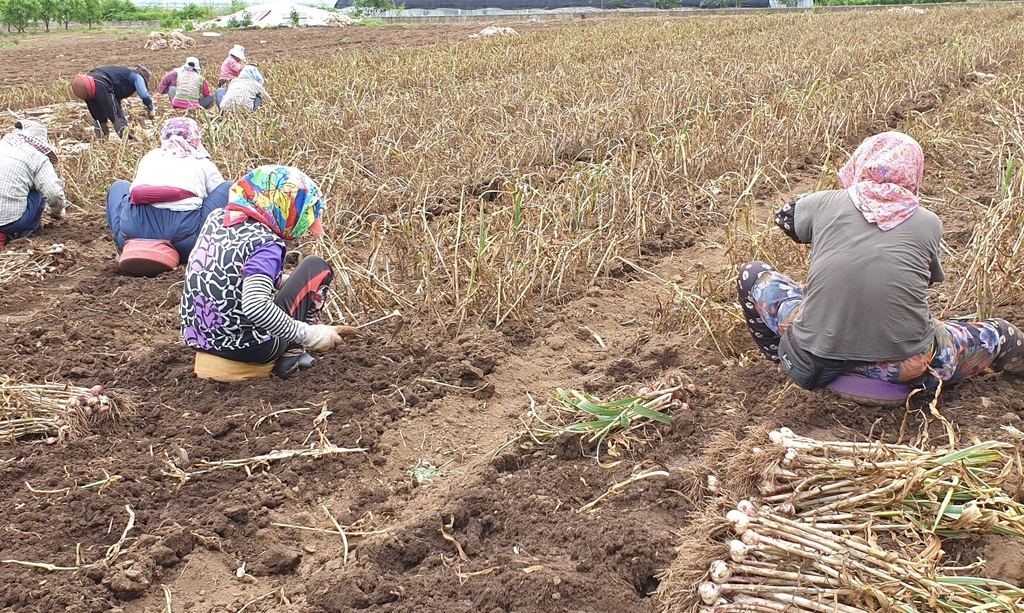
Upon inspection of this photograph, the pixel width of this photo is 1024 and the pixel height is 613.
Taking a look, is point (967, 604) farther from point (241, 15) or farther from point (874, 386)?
point (241, 15)

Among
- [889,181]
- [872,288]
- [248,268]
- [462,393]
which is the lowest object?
[462,393]

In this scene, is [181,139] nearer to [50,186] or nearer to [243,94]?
[50,186]

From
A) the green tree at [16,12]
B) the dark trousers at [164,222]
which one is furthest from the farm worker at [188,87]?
the green tree at [16,12]

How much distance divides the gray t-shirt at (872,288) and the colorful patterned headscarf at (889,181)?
29 mm

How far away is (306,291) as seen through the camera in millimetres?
3258

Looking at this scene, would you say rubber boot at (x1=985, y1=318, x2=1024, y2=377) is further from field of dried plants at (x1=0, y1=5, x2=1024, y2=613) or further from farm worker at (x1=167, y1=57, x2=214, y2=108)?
farm worker at (x1=167, y1=57, x2=214, y2=108)

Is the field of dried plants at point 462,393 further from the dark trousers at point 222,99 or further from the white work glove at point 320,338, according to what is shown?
the dark trousers at point 222,99

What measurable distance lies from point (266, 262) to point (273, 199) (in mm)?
241

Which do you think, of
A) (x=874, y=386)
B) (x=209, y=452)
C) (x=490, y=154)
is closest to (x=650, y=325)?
(x=874, y=386)

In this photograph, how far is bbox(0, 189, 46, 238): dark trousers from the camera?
16.2ft

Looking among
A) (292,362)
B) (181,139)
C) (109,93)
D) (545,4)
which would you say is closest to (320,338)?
(292,362)

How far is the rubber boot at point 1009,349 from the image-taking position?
2580mm

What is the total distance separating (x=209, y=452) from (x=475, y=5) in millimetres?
34885

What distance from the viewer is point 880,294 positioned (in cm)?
235
